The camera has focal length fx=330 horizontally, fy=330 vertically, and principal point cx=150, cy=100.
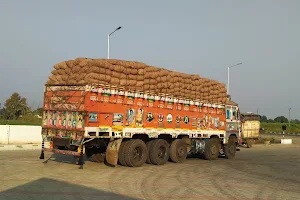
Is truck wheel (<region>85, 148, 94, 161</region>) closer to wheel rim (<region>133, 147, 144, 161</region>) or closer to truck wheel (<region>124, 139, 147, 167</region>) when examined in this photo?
truck wheel (<region>124, 139, 147, 167</region>)

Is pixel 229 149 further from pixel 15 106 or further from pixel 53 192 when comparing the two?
pixel 15 106

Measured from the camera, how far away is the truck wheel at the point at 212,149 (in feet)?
52.6

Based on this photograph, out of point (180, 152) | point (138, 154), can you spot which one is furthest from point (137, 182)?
point (180, 152)

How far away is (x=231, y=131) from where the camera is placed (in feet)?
57.5

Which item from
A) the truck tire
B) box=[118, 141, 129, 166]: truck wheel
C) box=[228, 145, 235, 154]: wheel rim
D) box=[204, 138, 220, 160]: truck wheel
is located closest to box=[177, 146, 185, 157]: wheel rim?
box=[204, 138, 220, 160]: truck wheel

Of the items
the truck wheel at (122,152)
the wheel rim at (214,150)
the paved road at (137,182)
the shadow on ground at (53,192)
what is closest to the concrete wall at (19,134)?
the paved road at (137,182)

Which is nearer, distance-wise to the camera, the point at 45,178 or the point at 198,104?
the point at 45,178

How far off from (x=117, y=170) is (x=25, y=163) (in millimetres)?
3650

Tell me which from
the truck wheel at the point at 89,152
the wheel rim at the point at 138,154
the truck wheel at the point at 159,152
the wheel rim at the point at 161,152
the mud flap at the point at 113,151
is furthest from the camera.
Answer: the wheel rim at the point at 161,152

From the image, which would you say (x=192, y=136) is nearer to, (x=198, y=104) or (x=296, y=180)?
(x=198, y=104)

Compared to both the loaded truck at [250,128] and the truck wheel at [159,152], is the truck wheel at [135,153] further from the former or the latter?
the loaded truck at [250,128]

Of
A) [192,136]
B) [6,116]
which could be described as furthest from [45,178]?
[6,116]

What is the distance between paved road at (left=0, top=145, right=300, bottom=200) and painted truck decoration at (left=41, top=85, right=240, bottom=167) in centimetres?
64

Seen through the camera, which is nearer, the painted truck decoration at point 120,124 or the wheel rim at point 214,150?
the painted truck decoration at point 120,124
